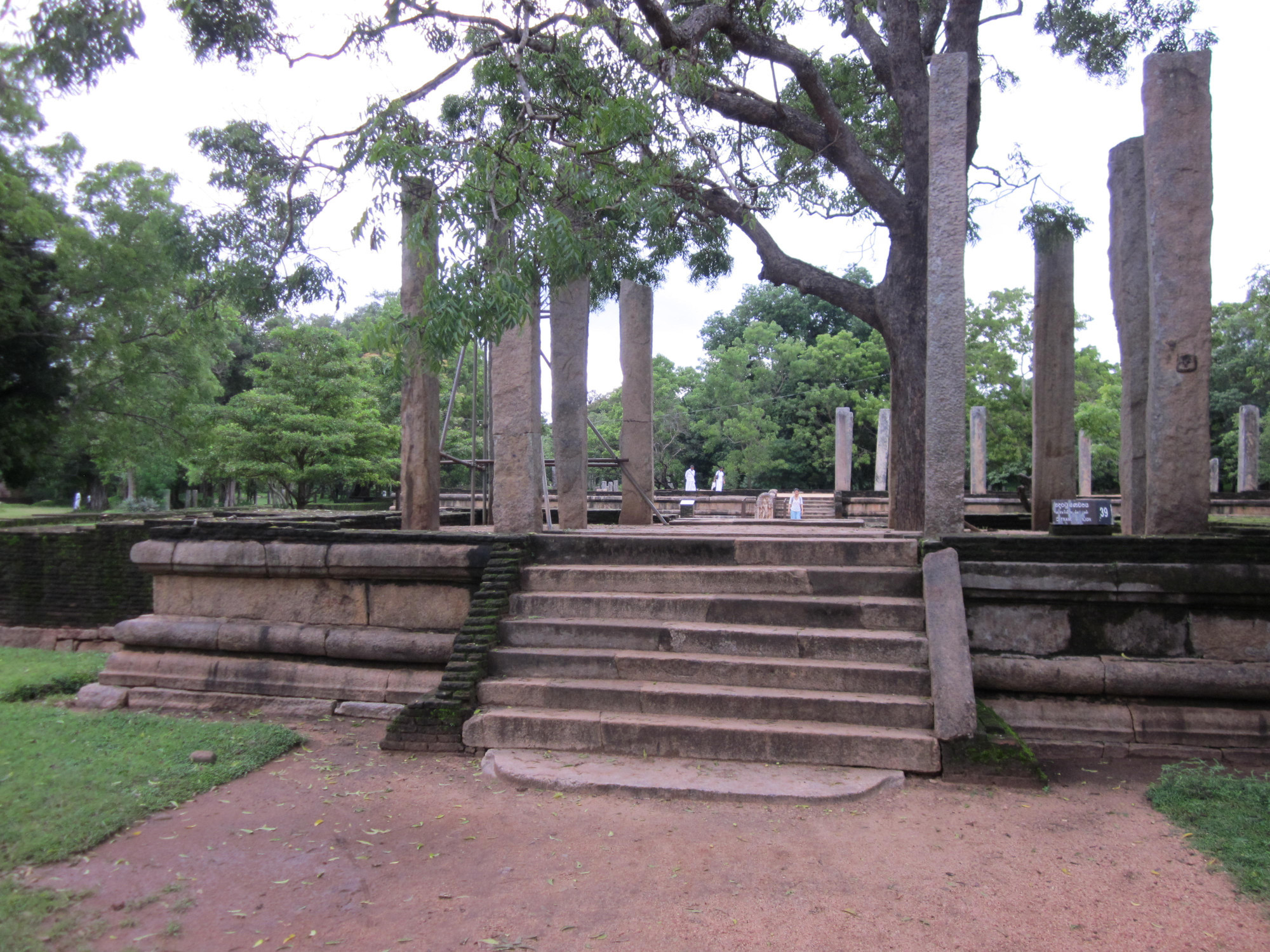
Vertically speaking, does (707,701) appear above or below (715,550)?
below

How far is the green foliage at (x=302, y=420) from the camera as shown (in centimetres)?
1828

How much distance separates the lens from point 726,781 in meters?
3.83

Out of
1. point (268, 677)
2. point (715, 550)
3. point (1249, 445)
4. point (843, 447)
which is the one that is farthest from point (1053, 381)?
point (1249, 445)

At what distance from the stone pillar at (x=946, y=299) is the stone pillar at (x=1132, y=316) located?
1.34 metres

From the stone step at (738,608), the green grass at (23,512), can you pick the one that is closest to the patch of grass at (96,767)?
the stone step at (738,608)

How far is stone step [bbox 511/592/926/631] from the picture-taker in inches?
185

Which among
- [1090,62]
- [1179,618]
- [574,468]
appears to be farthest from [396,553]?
[1090,62]

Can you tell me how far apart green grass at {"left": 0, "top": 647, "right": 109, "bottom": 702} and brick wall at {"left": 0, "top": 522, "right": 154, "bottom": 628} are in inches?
23.1

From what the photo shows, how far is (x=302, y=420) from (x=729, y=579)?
1555cm

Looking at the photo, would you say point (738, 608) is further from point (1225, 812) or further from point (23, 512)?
point (23, 512)

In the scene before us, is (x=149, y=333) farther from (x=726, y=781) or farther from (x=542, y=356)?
(x=726, y=781)

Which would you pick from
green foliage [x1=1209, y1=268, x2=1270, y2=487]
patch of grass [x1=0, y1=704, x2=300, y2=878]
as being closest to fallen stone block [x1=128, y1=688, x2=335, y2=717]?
patch of grass [x1=0, y1=704, x2=300, y2=878]

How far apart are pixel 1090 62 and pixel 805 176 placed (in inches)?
134

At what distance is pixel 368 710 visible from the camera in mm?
5238
